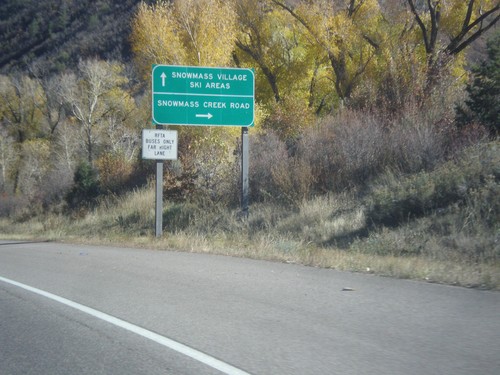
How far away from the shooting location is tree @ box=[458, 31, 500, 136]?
18.1 meters

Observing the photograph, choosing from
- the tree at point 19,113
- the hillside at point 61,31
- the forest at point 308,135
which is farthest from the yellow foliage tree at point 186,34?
the hillside at point 61,31

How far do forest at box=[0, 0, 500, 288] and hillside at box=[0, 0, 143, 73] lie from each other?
30.9 meters

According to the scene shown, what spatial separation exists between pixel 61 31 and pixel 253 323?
98.4 metres

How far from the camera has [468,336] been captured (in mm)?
6594

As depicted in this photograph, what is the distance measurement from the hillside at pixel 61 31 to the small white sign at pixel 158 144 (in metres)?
62.6

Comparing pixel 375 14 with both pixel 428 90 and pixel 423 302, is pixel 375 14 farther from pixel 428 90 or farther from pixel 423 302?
pixel 423 302

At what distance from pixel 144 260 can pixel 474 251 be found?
21.9ft

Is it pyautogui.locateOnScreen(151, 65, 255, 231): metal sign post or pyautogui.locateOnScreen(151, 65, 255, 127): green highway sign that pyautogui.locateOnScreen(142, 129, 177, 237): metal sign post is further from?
pyautogui.locateOnScreen(151, 65, 255, 127): green highway sign

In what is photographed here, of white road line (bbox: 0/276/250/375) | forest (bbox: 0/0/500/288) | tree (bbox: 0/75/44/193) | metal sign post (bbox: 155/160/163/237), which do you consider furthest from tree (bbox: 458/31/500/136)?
tree (bbox: 0/75/44/193)

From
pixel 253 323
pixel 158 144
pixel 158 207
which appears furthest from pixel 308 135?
pixel 253 323

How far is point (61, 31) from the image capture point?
97.3 meters

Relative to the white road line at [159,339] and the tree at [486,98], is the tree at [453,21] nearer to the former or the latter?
the tree at [486,98]

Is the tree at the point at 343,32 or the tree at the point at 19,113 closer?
the tree at the point at 343,32

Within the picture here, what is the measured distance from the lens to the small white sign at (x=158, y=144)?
1788 centimetres
